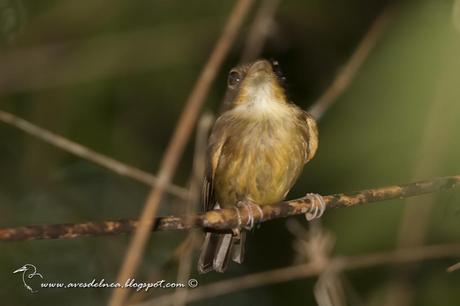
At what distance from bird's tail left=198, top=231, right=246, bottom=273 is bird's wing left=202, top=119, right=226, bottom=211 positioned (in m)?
0.15

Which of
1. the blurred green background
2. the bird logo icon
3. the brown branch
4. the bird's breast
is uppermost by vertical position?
the blurred green background

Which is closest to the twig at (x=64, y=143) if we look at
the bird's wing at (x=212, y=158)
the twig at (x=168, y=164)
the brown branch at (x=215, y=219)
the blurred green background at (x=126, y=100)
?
the brown branch at (x=215, y=219)

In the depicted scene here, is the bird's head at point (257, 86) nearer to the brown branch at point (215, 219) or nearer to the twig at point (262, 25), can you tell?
the twig at point (262, 25)

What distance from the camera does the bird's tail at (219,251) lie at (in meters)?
3.87

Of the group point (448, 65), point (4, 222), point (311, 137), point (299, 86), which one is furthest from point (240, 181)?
point (4, 222)

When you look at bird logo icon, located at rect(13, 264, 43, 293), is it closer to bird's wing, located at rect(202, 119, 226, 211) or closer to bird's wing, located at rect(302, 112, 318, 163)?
bird's wing, located at rect(202, 119, 226, 211)

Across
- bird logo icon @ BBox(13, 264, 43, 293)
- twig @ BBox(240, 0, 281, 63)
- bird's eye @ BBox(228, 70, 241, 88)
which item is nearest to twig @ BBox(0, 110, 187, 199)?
twig @ BBox(240, 0, 281, 63)

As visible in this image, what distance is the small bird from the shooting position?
3.81 meters

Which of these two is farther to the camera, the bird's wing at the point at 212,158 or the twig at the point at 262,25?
the bird's wing at the point at 212,158

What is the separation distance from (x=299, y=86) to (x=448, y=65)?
3322 millimetres

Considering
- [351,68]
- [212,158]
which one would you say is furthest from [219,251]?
[351,68]

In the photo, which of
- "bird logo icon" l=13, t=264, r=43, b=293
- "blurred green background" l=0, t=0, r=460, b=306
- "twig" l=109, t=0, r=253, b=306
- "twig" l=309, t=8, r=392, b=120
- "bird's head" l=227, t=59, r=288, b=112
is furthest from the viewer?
"blurred green background" l=0, t=0, r=460, b=306

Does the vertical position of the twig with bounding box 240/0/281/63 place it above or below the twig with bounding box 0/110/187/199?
above

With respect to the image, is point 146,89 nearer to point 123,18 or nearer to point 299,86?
point 123,18
